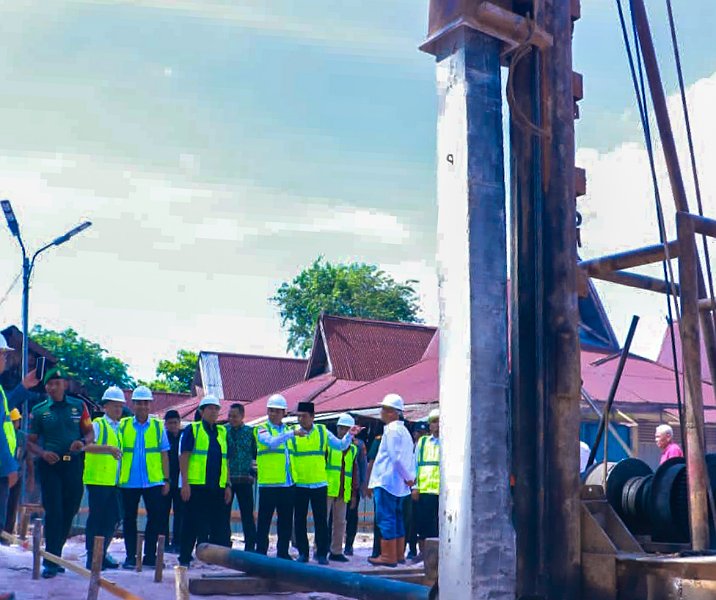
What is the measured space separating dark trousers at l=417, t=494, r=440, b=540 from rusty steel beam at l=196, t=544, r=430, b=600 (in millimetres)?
6228

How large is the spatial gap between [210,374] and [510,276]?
37.9m

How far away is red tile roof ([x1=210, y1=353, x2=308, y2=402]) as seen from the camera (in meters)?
40.8

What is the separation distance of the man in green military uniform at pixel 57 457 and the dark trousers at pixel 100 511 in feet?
0.83

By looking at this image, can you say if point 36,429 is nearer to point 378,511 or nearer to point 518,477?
point 378,511

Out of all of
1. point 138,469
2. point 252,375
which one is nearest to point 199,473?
point 138,469

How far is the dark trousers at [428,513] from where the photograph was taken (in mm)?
12156

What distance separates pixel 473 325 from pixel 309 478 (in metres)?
7.69

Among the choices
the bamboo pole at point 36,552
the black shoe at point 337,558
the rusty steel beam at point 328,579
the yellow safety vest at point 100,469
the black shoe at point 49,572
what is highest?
the yellow safety vest at point 100,469

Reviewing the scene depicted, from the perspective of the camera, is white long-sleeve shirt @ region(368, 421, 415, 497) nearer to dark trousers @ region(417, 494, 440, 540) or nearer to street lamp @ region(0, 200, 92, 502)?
dark trousers @ region(417, 494, 440, 540)

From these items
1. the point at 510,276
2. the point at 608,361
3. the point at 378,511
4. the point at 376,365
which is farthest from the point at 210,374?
the point at 510,276

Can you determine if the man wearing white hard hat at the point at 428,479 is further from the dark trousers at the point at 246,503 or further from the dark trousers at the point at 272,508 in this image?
the dark trousers at the point at 246,503

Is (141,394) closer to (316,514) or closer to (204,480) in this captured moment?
(204,480)

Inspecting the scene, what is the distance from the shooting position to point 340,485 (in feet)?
43.9

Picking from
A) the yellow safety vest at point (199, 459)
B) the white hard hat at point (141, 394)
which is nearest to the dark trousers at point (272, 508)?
the yellow safety vest at point (199, 459)
